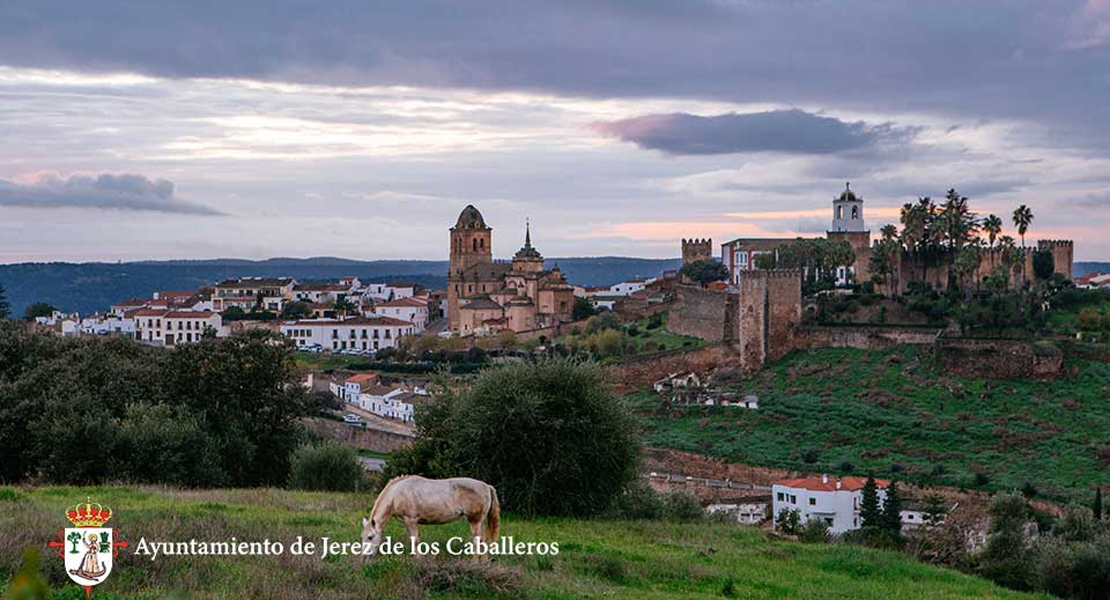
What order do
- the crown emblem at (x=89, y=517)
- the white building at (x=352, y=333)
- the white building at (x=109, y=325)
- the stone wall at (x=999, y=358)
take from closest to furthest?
the crown emblem at (x=89, y=517) < the stone wall at (x=999, y=358) < the white building at (x=352, y=333) < the white building at (x=109, y=325)

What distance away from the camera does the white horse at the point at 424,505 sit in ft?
29.1

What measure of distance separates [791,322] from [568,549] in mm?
35251

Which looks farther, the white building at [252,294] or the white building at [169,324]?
the white building at [252,294]

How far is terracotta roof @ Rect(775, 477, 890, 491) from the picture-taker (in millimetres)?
28188

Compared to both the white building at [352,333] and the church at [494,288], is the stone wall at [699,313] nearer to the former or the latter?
the church at [494,288]

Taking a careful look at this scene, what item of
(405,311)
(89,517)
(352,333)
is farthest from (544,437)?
(405,311)

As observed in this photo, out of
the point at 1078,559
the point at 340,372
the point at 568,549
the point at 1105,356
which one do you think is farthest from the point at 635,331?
the point at 568,549

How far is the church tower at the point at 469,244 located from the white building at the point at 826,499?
5742 cm

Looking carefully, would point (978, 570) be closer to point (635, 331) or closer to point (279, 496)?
point (279, 496)

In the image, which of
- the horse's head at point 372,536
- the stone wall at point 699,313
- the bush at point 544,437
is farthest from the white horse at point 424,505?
the stone wall at point 699,313

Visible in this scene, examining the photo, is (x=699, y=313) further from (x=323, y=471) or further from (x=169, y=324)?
(x=169, y=324)

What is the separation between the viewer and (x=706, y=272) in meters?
71.6

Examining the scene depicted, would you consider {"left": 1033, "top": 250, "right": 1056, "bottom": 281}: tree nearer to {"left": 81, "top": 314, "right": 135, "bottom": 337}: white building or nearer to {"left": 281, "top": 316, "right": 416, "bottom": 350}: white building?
{"left": 281, "top": 316, "right": 416, "bottom": 350}: white building

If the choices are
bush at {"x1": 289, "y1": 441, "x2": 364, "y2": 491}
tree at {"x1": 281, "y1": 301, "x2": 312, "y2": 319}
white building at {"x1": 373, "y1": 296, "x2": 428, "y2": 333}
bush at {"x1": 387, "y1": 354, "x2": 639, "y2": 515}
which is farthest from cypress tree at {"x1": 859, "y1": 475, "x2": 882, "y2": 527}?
tree at {"x1": 281, "y1": 301, "x2": 312, "y2": 319}
